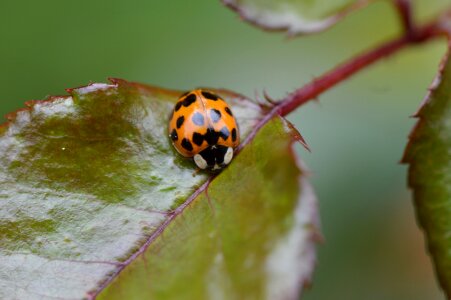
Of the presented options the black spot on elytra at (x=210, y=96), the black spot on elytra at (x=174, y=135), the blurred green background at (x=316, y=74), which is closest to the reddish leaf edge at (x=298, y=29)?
the black spot on elytra at (x=210, y=96)

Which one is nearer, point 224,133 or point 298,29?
point 224,133

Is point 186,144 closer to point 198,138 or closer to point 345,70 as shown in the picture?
point 198,138

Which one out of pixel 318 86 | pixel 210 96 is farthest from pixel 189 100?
pixel 318 86

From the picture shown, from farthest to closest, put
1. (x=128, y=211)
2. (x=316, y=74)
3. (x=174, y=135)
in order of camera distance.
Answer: (x=316, y=74), (x=174, y=135), (x=128, y=211)

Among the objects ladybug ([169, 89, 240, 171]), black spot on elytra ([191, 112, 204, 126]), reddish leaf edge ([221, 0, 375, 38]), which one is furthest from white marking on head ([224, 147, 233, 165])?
reddish leaf edge ([221, 0, 375, 38])

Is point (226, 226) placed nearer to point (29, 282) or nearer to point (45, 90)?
point (29, 282)

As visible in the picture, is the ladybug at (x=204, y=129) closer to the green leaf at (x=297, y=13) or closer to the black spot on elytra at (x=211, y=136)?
the black spot on elytra at (x=211, y=136)

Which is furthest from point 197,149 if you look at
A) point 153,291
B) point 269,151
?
point 153,291
